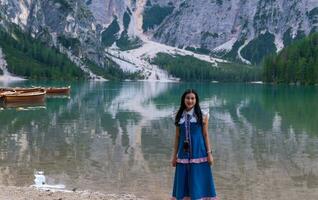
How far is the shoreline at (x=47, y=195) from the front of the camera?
69.6ft

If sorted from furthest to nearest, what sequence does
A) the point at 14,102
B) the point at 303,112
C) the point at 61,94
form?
the point at 61,94 < the point at 14,102 < the point at 303,112

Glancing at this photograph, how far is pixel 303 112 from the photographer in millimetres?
73250

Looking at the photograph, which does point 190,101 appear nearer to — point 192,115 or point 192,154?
point 192,115

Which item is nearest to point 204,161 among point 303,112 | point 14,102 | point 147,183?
point 147,183

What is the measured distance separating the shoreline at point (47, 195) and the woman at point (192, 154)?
223 inches

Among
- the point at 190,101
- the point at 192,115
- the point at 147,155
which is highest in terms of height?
the point at 190,101

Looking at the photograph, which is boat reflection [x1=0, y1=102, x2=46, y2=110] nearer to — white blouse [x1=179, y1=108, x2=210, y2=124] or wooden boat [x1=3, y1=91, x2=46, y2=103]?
wooden boat [x1=3, y1=91, x2=46, y2=103]

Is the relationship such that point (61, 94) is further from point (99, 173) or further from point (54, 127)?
point (99, 173)

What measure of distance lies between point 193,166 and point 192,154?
35cm

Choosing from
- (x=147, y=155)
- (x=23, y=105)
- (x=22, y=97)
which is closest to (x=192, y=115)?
(x=147, y=155)

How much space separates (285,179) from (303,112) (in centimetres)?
4663

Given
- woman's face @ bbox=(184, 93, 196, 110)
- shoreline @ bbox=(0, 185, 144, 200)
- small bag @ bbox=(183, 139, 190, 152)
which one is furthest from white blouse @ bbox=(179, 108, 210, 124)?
shoreline @ bbox=(0, 185, 144, 200)

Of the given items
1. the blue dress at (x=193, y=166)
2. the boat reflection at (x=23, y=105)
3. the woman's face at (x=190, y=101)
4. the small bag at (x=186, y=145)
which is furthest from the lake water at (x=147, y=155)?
the boat reflection at (x=23, y=105)

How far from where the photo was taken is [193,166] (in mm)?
16891
